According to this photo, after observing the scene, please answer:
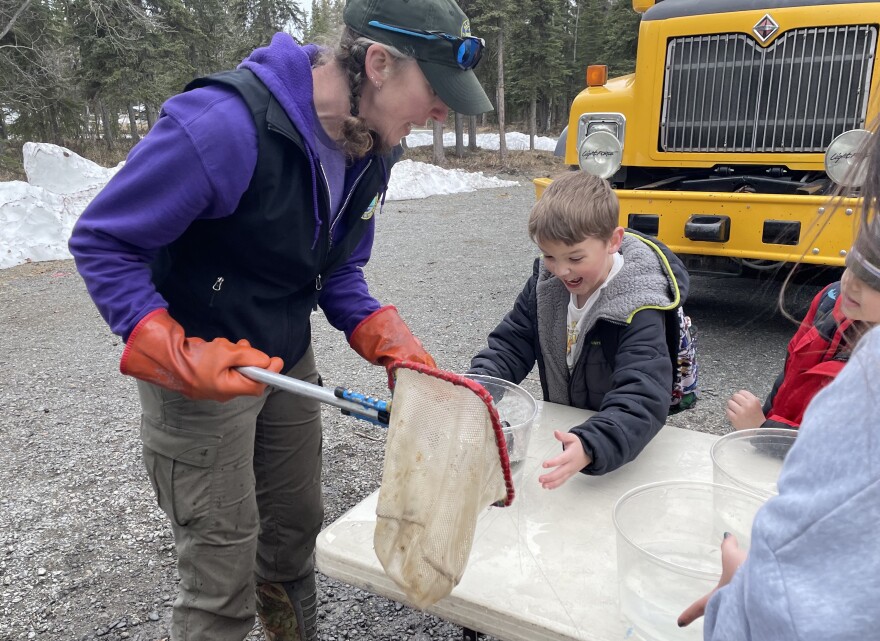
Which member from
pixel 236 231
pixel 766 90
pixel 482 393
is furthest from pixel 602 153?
pixel 482 393

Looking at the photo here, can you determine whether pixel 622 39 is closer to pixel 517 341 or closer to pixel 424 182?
pixel 424 182

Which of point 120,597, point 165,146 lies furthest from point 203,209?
point 120,597

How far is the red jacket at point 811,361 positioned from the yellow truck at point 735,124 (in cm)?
221

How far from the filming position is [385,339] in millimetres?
2217

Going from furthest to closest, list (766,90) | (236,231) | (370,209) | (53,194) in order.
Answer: (53,194), (766,90), (370,209), (236,231)

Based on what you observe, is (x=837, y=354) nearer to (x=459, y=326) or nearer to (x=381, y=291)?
(x=459, y=326)

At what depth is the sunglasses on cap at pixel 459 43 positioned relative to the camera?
1.79 metres

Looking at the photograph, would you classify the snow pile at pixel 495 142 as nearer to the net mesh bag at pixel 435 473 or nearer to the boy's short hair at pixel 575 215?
the boy's short hair at pixel 575 215

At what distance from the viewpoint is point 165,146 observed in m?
1.61

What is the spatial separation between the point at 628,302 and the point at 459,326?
3.66 m

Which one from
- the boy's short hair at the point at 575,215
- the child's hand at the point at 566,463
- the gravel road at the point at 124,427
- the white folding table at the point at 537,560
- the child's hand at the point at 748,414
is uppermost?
the boy's short hair at the point at 575,215

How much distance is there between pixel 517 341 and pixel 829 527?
1.83m

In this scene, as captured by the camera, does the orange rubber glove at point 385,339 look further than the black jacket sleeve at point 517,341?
No

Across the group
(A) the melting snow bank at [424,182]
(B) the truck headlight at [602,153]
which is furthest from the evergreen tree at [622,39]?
(B) the truck headlight at [602,153]
